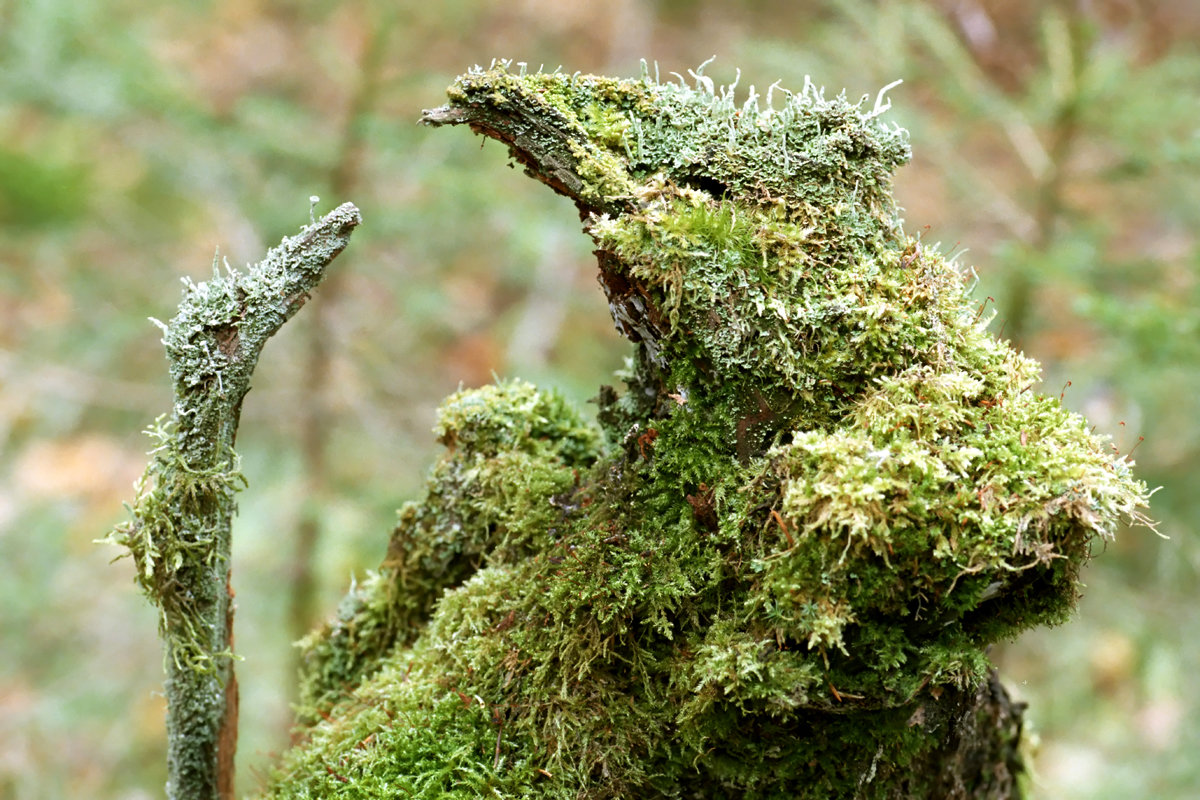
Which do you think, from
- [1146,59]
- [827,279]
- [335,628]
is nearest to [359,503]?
[335,628]

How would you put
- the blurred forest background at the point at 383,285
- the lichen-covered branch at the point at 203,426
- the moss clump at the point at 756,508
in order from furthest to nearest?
1. the blurred forest background at the point at 383,285
2. the lichen-covered branch at the point at 203,426
3. the moss clump at the point at 756,508

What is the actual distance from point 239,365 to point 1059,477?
1427mm

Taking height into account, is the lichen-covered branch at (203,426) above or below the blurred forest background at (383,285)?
below

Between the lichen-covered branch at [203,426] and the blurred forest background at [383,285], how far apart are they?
2224 mm

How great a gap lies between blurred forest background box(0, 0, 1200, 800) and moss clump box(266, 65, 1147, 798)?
1.30 m

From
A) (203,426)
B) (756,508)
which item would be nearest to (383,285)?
(203,426)

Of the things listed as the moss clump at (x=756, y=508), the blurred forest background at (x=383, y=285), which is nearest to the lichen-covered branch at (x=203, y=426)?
the moss clump at (x=756, y=508)

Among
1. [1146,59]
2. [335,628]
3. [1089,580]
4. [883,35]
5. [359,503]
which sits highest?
[1146,59]

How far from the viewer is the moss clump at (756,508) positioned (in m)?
1.39

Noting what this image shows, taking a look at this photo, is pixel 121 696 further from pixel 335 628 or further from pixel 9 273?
pixel 335 628

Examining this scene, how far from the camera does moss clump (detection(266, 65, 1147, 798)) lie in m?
1.39

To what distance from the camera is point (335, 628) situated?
2.33 m

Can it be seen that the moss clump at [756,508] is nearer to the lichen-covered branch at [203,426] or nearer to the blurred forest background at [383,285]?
the lichen-covered branch at [203,426]

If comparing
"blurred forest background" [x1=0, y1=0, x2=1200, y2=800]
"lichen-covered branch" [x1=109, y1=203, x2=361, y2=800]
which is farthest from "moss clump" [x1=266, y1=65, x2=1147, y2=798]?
"blurred forest background" [x1=0, y1=0, x2=1200, y2=800]
